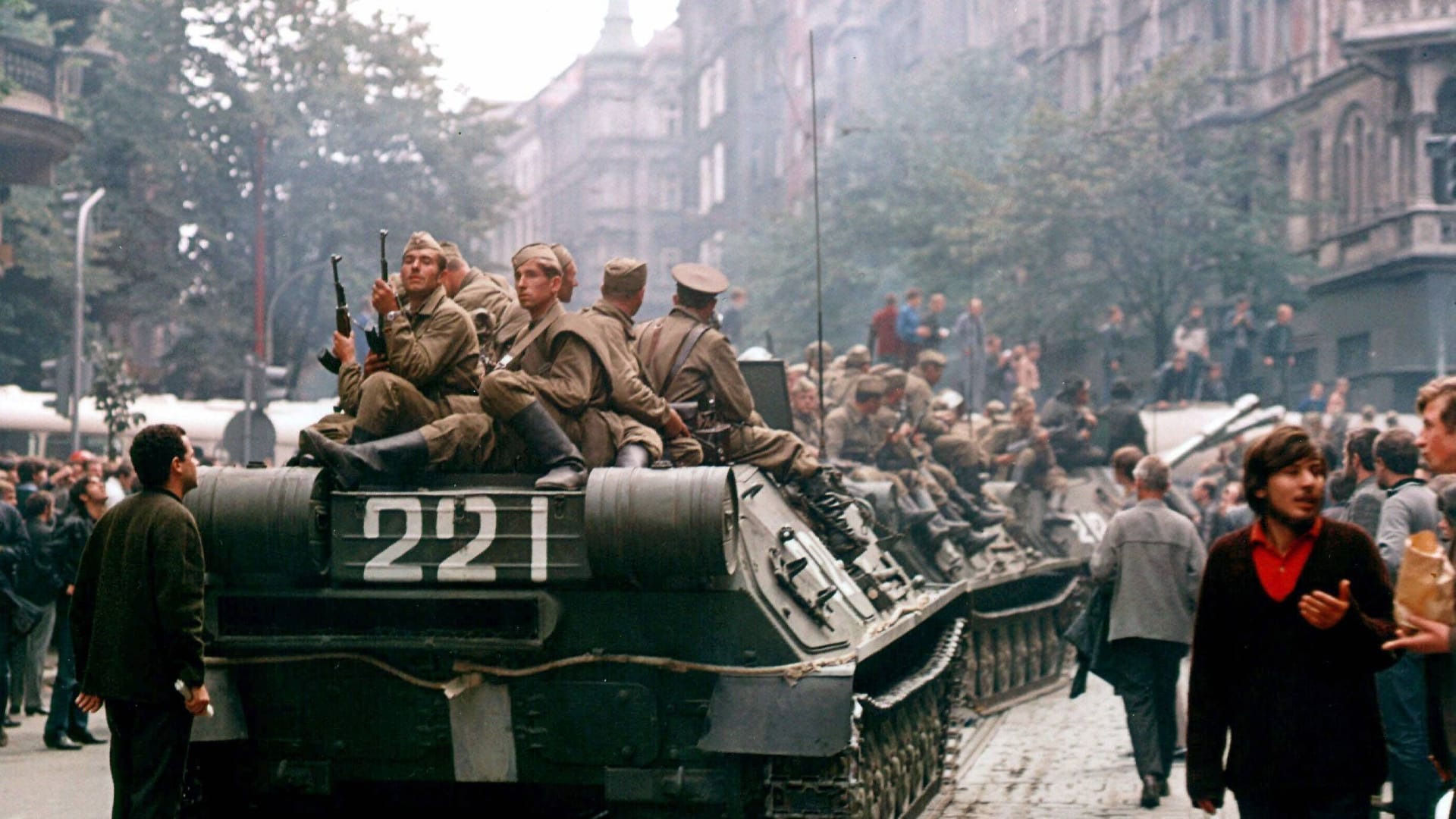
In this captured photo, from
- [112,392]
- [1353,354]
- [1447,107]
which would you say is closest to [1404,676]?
[112,392]

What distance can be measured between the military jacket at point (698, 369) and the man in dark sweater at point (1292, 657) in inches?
170

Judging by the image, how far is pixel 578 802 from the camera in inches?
365

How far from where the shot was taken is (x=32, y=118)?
32594 mm

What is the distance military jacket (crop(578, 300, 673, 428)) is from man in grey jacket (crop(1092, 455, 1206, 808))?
→ 346 cm

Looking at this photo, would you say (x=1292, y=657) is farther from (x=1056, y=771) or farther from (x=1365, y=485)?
(x=1056, y=771)

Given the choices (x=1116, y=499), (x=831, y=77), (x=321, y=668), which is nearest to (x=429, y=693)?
(x=321, y=668)

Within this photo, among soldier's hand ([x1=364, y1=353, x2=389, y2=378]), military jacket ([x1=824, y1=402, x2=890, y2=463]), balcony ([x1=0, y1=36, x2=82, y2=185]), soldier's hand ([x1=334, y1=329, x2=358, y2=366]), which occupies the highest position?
balcony ([x1=0, y1=36, x2=82, y2=185])

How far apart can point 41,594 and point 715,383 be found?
22.2ft

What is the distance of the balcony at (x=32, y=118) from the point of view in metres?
32.7

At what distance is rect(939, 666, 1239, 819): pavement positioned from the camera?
1131 cm

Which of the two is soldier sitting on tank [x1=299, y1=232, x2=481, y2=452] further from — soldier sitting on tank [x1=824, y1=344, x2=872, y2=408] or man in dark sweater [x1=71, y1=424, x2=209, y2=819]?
soldier sitting on tank [x1=824, y1=344, x2=872, y2=408]

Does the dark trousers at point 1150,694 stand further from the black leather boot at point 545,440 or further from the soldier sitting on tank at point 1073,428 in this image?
the soldier sitting on tank at point 1073,428

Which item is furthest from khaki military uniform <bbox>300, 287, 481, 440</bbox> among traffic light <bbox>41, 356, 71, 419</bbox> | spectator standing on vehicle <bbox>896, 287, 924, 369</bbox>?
traffic light <bbox>41, 356, 71, 419</bbox>

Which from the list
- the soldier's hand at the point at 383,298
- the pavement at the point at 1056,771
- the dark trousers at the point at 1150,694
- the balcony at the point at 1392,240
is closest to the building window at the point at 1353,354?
the balcony at the point at 1392,240
